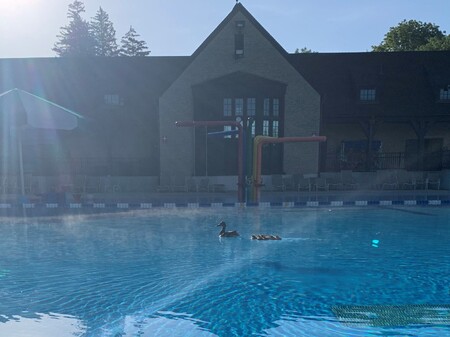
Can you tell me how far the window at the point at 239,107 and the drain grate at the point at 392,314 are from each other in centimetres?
1540

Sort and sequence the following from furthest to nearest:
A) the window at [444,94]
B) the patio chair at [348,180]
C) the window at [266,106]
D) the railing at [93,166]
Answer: the window at [444,94] → the railing at [93,166] → the window at [266,106] → the patio chair at [348,180]

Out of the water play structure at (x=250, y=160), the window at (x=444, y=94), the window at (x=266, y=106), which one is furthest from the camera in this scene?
the window at (x=444, y=94)

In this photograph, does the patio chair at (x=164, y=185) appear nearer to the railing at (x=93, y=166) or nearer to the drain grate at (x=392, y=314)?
the railing at (x=93, y=166)

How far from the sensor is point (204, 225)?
548 inches

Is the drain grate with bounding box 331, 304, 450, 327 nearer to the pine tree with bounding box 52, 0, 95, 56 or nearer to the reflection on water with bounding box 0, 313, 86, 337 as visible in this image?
the reflection on water with bounding box 0, 313, 86, 337

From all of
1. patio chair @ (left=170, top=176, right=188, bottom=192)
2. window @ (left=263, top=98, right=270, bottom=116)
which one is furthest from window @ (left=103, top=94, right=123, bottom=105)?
window @ (left=263, top=98, right=270, bottom=116)

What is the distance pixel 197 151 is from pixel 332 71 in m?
12.4

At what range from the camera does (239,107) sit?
70.6 feet

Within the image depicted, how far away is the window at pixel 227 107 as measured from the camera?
2147 cm

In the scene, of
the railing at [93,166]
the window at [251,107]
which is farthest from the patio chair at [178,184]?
the window at [251,107]

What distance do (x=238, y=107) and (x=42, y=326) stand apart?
55.0ft

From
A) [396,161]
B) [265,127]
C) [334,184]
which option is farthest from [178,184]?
[396,161]

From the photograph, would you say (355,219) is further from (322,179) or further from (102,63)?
(102,63)

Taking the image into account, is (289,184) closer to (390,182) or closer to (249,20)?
(390,182)
